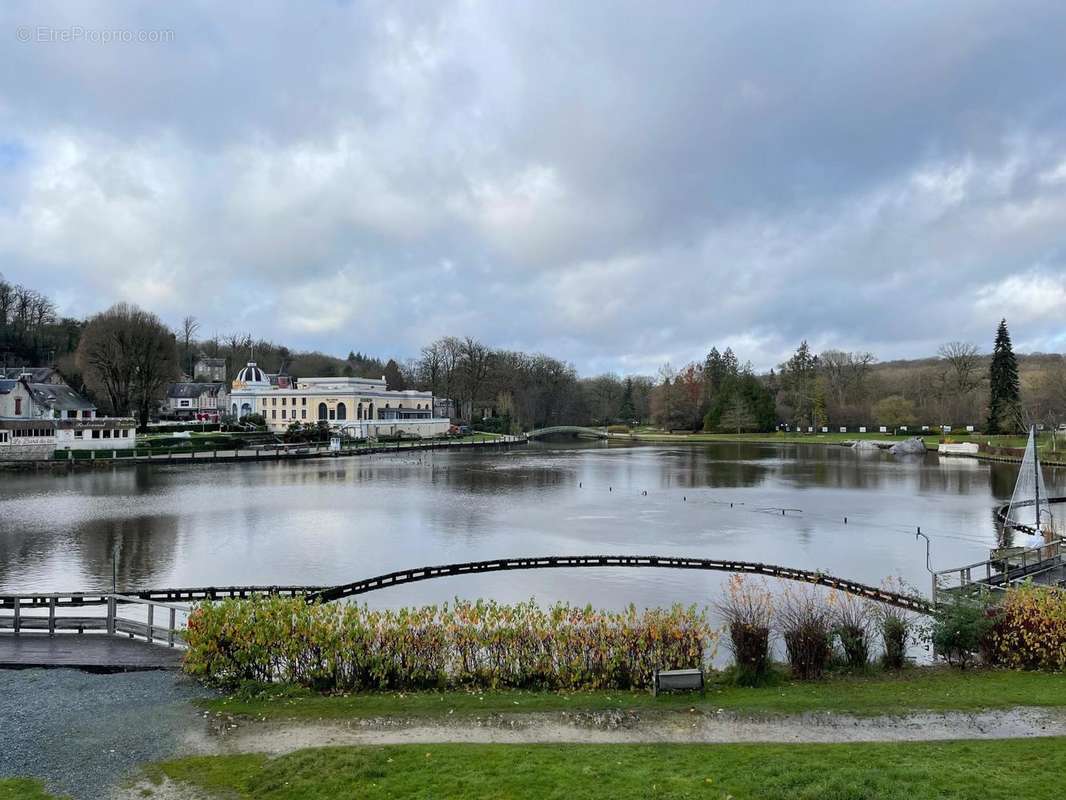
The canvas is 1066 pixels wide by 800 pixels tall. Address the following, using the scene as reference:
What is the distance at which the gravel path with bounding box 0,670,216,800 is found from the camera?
7.84m

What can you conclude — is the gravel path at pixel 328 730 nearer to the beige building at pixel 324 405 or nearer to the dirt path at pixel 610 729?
the dirt path at pixel 610 729

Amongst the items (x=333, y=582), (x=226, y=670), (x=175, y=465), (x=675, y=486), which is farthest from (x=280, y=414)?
(x=226, y=670)

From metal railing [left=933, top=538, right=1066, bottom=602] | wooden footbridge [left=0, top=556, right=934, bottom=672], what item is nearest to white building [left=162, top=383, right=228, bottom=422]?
wooden footbridge [left=0, top=556, right=934, bottom=672]

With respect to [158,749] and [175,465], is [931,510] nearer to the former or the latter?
[158,749]

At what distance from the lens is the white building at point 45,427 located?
55219mm

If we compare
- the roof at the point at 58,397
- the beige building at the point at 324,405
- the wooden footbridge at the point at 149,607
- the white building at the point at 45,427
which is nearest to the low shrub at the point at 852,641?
the wooden footbridge at the point at 149,607

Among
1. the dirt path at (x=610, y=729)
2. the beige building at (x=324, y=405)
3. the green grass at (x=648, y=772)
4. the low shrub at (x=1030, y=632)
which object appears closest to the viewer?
the green grass at (x=648, y=772)

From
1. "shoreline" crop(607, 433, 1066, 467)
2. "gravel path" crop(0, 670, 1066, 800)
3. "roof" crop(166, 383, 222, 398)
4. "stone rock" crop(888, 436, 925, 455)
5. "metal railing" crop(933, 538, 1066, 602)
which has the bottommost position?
"metal railing" crop(933, 538, 1066, 602)

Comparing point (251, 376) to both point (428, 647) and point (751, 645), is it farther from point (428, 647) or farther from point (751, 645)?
point (751, 645)

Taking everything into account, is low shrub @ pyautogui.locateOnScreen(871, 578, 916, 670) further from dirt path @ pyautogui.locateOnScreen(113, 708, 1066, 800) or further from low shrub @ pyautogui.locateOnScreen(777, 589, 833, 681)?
dirt path @ pyautogui.locateOnScreen(113, 708, 1066, 800)

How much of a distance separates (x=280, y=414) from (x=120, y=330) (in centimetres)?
2462

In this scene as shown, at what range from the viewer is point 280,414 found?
9131cm

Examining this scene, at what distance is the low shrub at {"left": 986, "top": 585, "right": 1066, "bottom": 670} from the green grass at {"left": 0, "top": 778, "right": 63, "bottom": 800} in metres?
14.1

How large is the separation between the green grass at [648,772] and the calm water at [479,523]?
1017 cm
